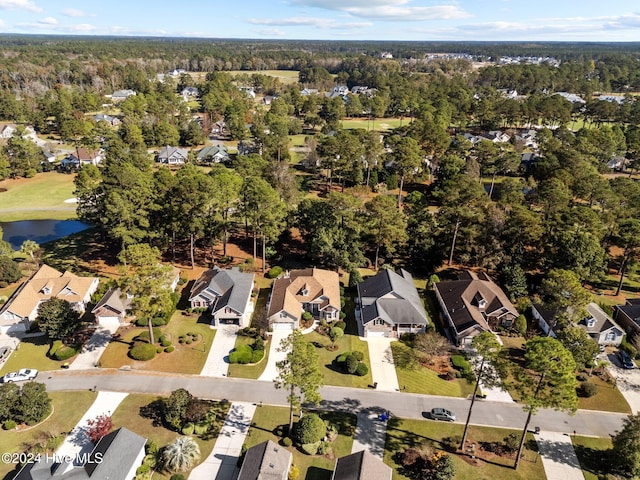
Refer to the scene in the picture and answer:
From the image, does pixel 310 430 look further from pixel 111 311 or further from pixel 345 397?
pixel 111 311

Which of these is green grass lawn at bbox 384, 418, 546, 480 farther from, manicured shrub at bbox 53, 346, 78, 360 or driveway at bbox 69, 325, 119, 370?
manicured shrub at bbox 53, 346, 78, 360

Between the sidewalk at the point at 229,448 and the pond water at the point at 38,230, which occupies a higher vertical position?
the sidewalk at the point at 229,448

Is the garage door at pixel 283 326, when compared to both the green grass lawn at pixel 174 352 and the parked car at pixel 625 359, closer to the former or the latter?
the green grass lawn at pixel 174 352

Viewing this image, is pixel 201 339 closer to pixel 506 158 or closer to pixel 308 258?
pixel 308 258

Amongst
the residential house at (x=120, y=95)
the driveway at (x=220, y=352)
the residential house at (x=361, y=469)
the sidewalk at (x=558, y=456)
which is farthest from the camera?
the residential house at (x=120, y=95)

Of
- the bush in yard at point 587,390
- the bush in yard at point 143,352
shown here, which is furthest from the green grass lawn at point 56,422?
the bush in yard at point 587,390

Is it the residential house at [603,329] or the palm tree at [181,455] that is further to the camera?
the residential house at [603,329]

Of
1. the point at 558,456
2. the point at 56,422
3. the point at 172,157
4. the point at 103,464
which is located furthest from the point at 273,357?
the point at 172,157

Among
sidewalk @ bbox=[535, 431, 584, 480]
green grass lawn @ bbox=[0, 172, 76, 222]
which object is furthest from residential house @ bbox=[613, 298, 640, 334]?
green grass lawn @ bbox=[0, 172, 76, 222]
